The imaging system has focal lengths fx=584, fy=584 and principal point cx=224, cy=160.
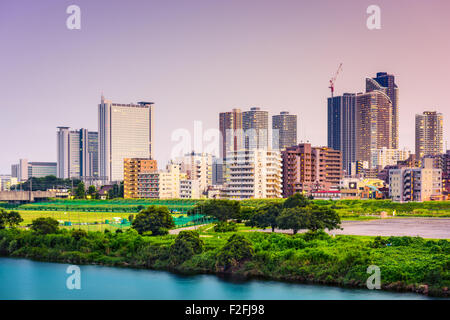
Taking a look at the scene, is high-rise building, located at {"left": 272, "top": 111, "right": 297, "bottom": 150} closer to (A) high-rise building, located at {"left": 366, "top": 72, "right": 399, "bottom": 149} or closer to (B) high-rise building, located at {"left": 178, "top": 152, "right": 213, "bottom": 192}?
(A) high-rise building, located at {"left": 366, "top": 72, "right": 399, "bottom": 149}

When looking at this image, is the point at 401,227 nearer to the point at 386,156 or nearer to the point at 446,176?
the point at 446,176

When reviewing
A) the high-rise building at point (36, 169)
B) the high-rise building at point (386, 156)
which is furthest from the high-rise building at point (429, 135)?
the high-rise building at point (36, 169)

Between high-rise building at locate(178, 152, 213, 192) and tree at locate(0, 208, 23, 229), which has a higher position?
high-rise building at locate(178, 152, 213, 192)

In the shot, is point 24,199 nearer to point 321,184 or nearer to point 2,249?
point 2,249

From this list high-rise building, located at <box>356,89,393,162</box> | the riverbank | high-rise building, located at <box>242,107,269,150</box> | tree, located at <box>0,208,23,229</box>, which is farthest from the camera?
high-rise building, located at <box>356,89,393,162</box>

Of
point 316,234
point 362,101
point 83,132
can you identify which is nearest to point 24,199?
point 316,234

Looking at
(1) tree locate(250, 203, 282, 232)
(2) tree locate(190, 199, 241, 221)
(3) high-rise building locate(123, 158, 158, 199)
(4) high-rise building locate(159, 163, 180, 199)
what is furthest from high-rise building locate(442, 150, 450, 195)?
(1) tree locate(250, 203, 282, 232)

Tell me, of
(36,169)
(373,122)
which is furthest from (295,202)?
(36,169)
